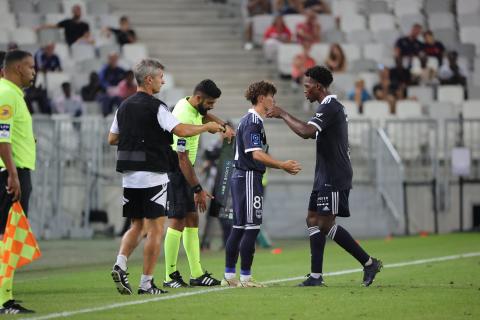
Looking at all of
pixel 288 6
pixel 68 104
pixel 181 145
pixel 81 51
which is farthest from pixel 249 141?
pixel 288 6

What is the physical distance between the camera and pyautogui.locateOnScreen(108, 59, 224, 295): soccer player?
12.4 m

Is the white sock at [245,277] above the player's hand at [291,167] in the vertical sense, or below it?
below

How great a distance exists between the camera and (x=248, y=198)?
1333cm

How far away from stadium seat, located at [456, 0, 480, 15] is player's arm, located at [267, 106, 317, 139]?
20225 mm

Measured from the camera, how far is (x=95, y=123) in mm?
25562

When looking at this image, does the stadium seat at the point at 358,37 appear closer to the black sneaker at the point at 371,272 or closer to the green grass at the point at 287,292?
the green grass at the point at 287,292

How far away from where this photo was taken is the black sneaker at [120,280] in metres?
12.4

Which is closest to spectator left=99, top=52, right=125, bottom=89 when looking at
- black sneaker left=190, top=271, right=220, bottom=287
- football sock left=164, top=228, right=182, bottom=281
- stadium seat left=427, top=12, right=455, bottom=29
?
stadium seat left=427, top=12, right=455, bottom=29

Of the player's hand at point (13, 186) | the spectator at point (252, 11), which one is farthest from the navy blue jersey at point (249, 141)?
the spectator at point (252, 11)

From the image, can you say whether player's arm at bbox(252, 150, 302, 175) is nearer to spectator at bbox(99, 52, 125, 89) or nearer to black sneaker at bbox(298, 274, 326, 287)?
black sneaker at bbox(298, 274, 326, 287)

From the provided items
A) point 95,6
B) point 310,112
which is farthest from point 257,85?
point 95,6

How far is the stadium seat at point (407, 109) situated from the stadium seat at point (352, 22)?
3.78 m

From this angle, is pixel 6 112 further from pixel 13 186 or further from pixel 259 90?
pixel 259 90

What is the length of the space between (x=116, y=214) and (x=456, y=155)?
23.1 ft
